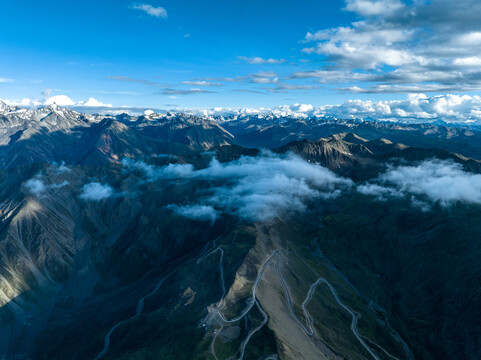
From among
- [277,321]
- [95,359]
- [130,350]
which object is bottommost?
[95,359]

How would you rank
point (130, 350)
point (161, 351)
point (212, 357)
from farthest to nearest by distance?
point (130, 350) → point (161, 351) → point (212, 357)

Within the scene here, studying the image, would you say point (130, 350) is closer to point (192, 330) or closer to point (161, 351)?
point (161, 351)

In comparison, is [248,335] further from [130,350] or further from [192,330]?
[130,350]

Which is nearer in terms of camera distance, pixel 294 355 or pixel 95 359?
pixel 294 355

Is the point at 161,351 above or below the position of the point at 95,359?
above

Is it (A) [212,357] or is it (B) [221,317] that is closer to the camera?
(A) [212,357]

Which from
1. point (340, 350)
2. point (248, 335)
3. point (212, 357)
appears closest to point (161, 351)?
point (212, 357)

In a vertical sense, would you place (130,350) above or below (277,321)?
below

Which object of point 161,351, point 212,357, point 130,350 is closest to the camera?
point 212,357

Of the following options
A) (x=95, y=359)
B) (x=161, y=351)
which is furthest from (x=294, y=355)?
(x=95, y=359)
